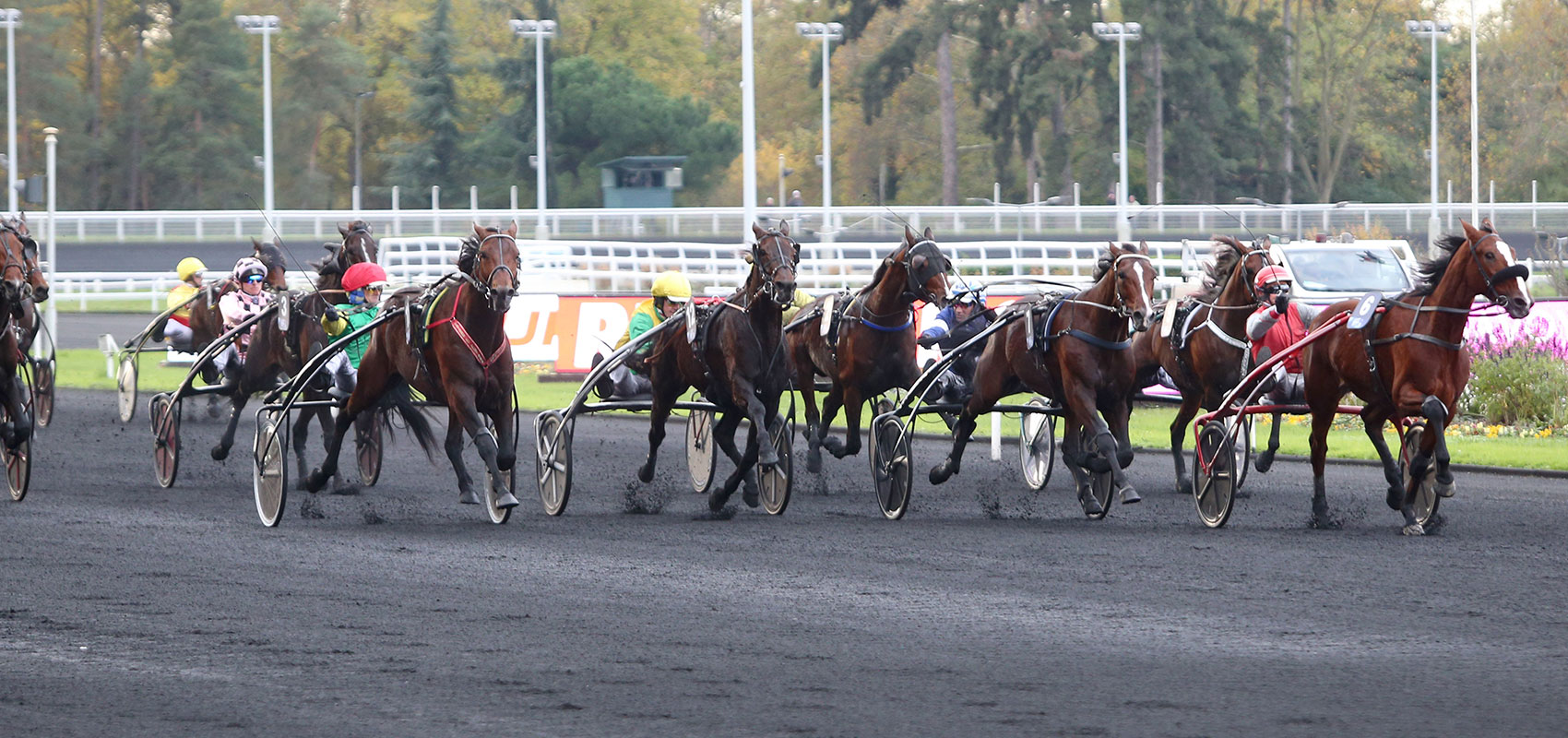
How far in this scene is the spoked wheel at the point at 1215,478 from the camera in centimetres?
1020

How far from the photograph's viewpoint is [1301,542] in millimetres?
9695

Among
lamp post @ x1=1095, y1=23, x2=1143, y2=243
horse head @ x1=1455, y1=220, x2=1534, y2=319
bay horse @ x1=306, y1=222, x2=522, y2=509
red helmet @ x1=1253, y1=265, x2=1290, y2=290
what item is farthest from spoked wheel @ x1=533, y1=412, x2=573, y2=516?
lamp post @ x1=1095, y1=23, x2=1143, y2=243

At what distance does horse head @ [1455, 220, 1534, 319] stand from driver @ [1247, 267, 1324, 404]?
140cm

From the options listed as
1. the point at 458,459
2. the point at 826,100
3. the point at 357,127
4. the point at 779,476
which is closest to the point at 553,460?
the point at 458,459

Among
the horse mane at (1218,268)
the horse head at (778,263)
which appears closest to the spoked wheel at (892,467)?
the horse head at (778,263)

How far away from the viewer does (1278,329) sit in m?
11.9

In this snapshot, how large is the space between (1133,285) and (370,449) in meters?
5.21

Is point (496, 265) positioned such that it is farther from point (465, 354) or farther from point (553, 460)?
point (553, 460)

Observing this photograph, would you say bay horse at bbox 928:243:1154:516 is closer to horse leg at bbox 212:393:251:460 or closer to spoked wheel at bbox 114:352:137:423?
horse leg at bbox 212:393:251:460

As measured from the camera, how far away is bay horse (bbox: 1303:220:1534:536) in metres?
9.53

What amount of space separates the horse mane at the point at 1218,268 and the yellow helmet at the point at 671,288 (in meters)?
3.20

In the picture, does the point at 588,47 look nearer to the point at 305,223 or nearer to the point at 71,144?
the point at 71,144

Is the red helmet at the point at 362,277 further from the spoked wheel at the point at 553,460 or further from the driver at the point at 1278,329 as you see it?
the driver at the point at 1278,329

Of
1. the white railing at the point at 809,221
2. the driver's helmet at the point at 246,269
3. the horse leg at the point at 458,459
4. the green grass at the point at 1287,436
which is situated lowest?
the green grass at the point at 1287,436
